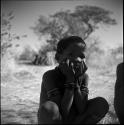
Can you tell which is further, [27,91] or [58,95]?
[27,91]

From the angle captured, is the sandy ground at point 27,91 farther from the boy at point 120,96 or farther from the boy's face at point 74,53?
the boy's face at point 74,53

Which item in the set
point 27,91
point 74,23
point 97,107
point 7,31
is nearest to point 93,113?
point 97,107

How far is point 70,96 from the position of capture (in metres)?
1.10

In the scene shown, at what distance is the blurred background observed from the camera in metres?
2.86

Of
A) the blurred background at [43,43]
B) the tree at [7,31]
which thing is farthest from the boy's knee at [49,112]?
the tree at [7,31]

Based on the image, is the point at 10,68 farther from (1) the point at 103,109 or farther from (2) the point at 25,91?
(1) the point at 103,109

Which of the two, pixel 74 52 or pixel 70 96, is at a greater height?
pixel 74 52

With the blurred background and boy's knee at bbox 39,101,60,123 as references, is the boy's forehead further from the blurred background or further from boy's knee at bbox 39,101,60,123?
the blurred background

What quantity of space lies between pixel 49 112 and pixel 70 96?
0.11m

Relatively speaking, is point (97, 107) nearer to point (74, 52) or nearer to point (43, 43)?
point (74, 52)

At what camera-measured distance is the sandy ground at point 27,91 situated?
224 centimetres

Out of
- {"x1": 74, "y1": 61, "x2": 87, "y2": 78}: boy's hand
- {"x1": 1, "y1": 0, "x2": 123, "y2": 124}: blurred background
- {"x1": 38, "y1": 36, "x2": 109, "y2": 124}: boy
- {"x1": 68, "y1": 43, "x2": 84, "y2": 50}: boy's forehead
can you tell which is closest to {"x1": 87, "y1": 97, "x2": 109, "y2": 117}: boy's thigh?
{"x1": 38, "y1": 36, "x2": 109, "y2": 124}: boy

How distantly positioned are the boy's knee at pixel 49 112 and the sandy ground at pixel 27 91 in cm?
99

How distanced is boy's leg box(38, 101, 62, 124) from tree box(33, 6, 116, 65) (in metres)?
3.66
